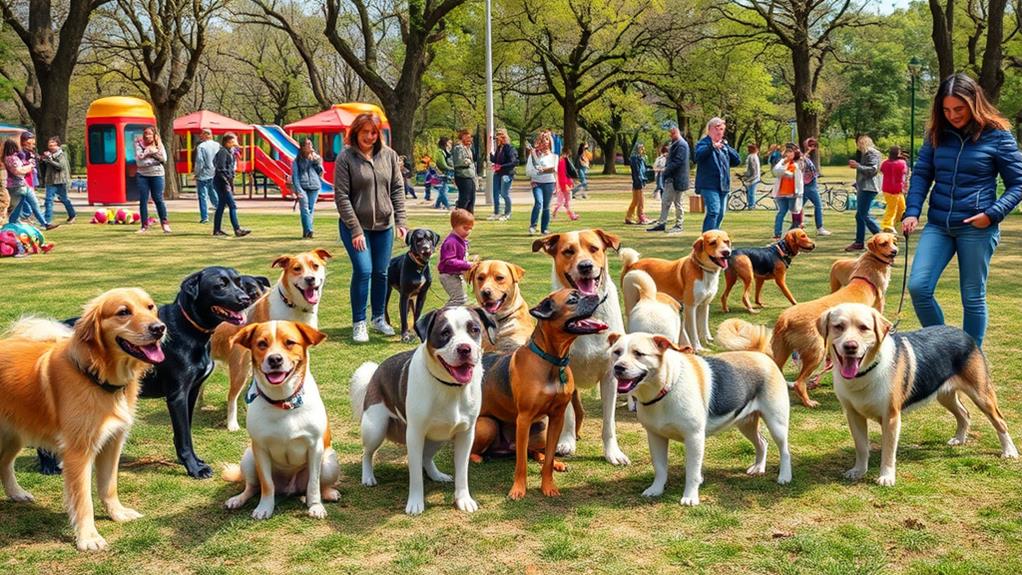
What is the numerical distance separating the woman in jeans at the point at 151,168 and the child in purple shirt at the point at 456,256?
38.1ft

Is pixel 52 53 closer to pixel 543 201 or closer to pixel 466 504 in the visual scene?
pixel 543 201

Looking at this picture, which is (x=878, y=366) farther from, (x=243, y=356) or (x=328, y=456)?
(x=243, y=356)

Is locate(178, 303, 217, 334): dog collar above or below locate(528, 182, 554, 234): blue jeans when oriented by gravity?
below

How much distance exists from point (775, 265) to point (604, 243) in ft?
17.8

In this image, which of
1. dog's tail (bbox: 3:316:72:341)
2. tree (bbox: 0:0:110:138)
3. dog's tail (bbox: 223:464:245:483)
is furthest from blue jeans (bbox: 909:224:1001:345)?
tree (bbox: 0:0:110:138)

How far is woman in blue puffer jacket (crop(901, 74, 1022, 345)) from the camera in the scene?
21.2ft

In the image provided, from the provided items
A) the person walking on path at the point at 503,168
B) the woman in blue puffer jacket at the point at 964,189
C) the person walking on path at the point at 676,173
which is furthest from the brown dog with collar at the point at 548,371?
the person walking on path at the point at 503,168

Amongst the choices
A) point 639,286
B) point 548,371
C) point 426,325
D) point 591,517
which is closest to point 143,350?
point 426,325

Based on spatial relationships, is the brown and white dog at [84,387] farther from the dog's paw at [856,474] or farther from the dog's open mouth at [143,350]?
the dog's paw at [856,474]

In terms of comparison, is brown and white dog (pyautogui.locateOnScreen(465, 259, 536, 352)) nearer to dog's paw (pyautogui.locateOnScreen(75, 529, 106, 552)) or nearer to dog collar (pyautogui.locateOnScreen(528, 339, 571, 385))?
dog collar (pyautogui.locateOnScreen(528, 339, 571, 385))

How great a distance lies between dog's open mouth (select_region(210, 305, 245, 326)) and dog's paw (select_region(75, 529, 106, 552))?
1427 mm

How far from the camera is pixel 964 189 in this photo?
21.6 ft

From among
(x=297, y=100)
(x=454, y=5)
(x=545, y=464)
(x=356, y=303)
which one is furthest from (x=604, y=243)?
(x=297, y=100)

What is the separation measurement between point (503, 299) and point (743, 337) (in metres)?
1.70
